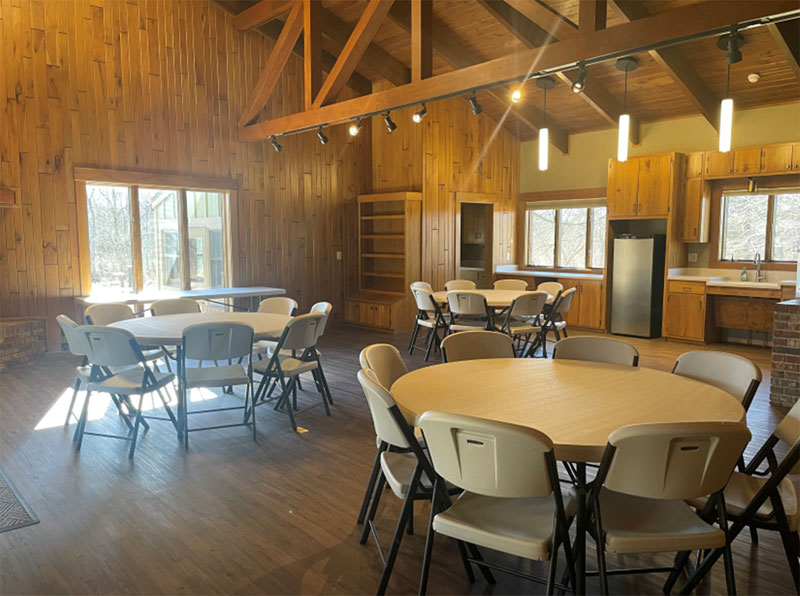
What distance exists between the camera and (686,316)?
748cm

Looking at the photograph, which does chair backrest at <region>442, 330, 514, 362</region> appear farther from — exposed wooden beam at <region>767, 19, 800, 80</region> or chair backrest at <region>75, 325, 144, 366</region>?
exposed wooden beam at <region>767, 19, 800, 80</region>

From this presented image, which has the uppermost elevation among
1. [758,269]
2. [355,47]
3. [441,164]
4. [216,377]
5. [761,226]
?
[355,47]

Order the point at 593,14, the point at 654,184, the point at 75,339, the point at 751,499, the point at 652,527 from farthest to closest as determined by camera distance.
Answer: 1. the point at 654,184
2. the point at 593,14
3. the point at 75,339
4. the point at 751,499
5. the point at 652,527

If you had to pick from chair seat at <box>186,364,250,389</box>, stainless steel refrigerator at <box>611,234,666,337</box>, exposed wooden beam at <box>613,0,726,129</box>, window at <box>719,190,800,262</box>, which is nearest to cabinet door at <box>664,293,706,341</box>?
stainless steel refrigerator at <box>611,234,666,337</box>

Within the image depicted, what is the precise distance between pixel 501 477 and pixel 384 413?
531mm

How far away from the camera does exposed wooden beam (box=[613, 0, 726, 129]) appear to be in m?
5.70

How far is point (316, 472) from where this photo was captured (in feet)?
11.2

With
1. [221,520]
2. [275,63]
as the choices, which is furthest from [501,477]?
[275,63]

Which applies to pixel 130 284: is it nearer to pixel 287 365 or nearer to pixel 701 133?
pixel 287 365

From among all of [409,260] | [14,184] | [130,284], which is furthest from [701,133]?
[14,184]

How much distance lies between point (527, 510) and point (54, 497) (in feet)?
8.55

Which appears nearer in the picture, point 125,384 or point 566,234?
point 125,384

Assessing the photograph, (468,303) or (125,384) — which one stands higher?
(468,303)

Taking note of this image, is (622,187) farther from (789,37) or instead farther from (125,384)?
(125,384)
